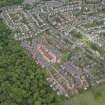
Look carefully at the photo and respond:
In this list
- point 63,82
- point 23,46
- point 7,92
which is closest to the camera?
point 7,92

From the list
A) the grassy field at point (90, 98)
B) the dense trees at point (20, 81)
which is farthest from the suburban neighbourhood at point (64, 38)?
the dense trees at point (20, 81)

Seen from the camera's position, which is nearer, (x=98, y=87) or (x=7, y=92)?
(x=7, y=92)

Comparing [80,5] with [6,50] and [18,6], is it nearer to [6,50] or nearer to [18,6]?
[18,6]

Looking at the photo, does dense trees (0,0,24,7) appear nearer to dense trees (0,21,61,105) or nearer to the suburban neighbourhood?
the suburban neighbourhood

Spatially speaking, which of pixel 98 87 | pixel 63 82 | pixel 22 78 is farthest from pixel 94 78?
pixel 22 78

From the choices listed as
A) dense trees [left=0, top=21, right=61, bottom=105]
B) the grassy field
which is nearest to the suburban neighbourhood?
the grassy field

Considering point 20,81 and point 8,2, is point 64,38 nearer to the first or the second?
point 20,81
